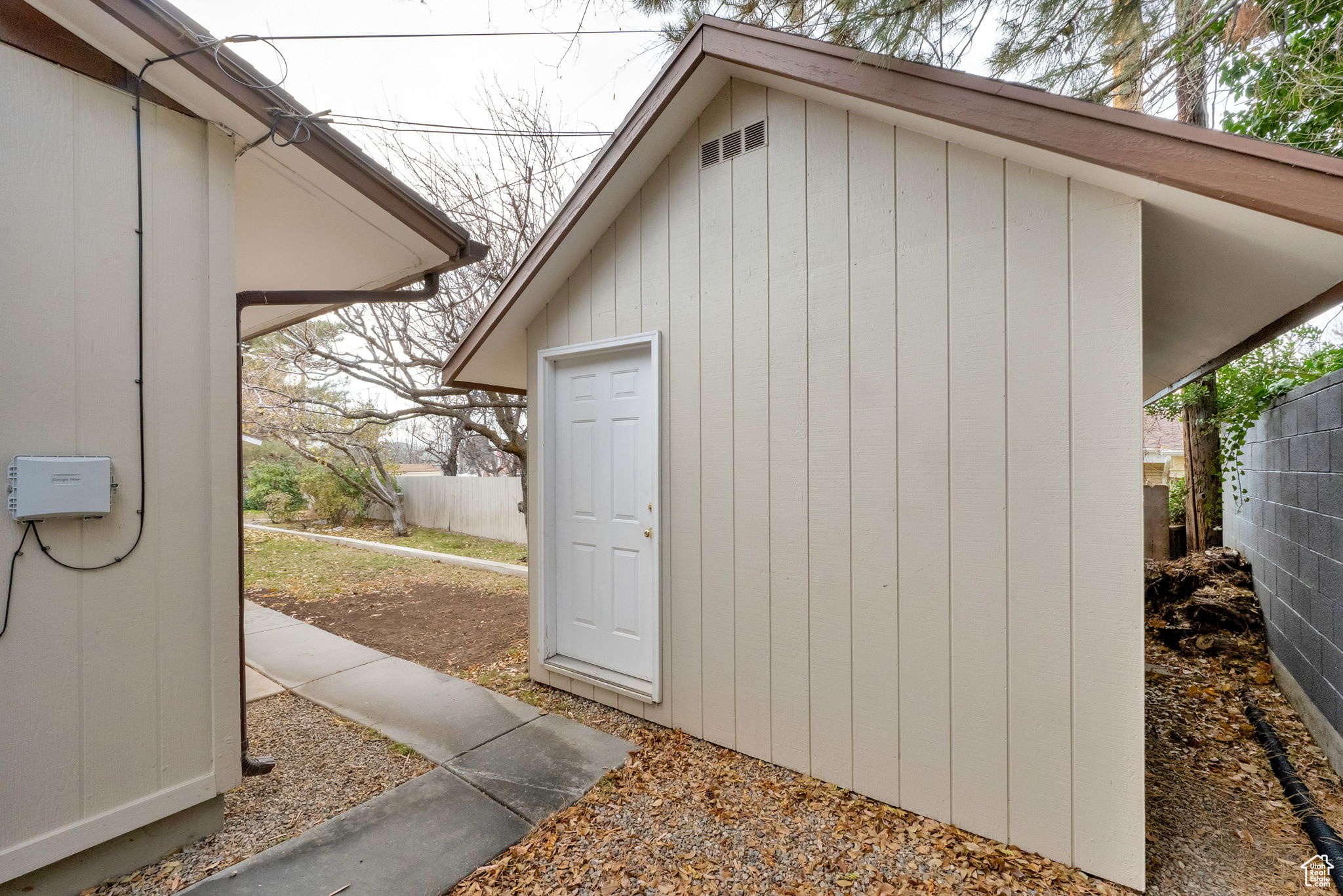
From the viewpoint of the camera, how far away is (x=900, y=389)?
8.20 ft

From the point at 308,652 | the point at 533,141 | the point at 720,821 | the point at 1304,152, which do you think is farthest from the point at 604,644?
the point at 533,141

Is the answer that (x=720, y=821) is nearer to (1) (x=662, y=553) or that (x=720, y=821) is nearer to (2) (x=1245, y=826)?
(1) (x=662, y=553)

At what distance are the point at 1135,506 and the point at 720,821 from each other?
6.84 ft

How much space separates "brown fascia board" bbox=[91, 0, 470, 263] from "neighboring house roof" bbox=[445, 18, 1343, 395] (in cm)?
77

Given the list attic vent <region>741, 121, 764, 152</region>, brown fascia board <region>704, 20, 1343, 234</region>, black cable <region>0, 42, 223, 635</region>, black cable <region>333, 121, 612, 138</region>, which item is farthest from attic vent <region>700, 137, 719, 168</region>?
black cable <region>333, 121, 612, 138</region>

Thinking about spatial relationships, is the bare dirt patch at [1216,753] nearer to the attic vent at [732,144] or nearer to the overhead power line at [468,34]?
the attic vent at [732,144]

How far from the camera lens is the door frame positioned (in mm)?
3283

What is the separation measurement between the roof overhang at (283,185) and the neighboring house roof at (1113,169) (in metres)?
0.75

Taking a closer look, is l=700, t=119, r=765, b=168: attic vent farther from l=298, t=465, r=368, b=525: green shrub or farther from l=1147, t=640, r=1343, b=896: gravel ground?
l=298, t=465, r=368, b=525: green shrub

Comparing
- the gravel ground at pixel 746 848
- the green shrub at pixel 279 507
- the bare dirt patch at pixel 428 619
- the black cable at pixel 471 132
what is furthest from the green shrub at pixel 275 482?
the gravel ground at pixel 746 848

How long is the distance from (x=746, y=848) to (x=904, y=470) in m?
1.71

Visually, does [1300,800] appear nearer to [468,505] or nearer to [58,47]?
[58,47]

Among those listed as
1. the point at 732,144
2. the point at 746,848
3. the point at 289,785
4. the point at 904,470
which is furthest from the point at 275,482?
the point at 904,470

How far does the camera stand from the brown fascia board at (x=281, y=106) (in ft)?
6.50
